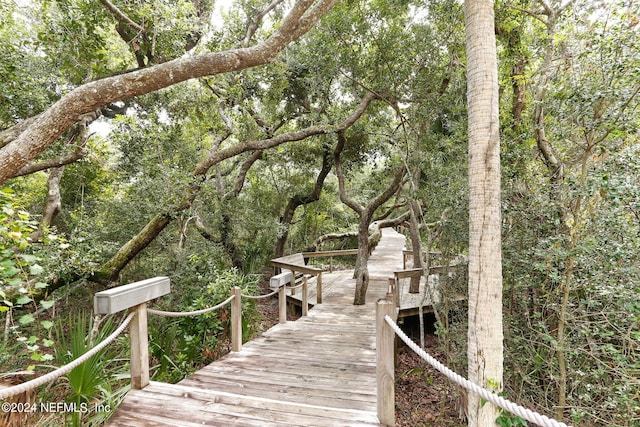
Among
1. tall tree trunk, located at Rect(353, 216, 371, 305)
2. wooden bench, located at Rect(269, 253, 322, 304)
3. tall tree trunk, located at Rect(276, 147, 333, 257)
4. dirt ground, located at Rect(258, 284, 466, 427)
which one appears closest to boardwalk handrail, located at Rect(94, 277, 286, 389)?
wooden bench, located at Rect(269, 253, 322, 304)

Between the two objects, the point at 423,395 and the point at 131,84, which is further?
the point at 423,395

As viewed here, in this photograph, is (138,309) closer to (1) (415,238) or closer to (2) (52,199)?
(1) (415,238)

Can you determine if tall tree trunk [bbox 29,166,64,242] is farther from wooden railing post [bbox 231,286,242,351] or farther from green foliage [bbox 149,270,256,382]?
wooden railing post [bbox 231,286,242,351]

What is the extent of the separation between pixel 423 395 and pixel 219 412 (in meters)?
4.08

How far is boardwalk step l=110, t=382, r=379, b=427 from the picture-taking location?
93.4 inches

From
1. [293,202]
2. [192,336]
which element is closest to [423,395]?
[192,336]

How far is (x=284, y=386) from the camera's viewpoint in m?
3.29

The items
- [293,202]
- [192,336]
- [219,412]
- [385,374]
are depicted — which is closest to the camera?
[385,374]

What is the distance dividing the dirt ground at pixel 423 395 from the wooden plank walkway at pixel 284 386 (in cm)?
121

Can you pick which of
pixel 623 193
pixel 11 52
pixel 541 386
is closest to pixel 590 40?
pixel 623 193

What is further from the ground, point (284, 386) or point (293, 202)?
point (293, 202)

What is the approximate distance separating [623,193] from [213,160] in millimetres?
6385

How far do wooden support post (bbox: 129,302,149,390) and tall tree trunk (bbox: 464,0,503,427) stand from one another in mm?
2882

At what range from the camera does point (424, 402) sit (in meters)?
5.01
